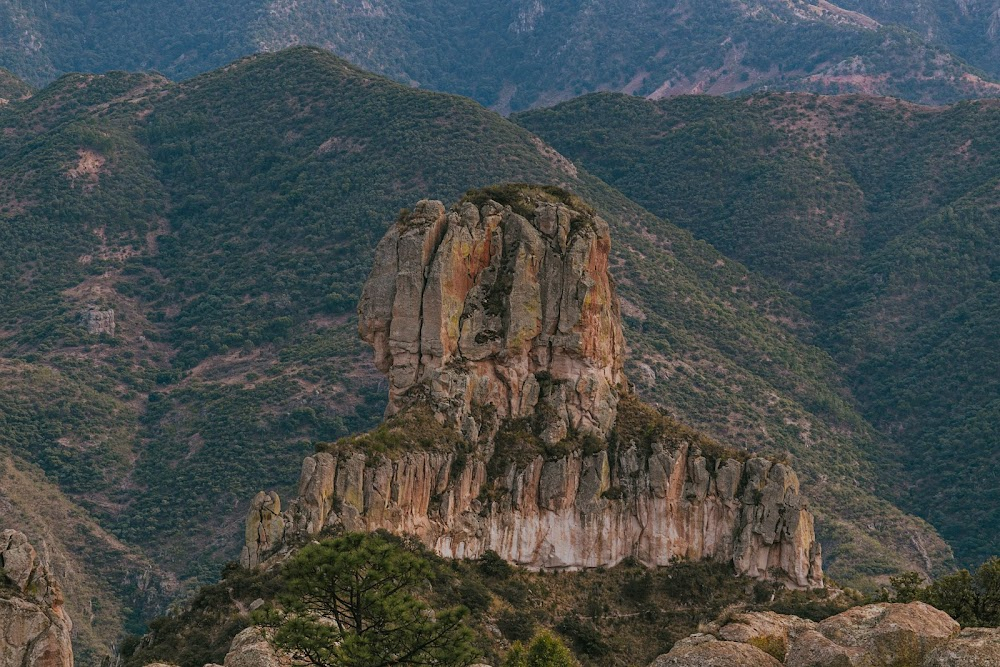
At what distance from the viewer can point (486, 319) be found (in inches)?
3238

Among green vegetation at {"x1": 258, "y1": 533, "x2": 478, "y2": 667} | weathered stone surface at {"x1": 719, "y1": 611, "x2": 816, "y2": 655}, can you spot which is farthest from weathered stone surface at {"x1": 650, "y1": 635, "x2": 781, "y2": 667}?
green vegetation at {"x1": 258, "y1": 533, "x2": 478, "y2": 667}

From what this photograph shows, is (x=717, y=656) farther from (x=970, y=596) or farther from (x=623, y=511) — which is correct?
(x=623, y=511)

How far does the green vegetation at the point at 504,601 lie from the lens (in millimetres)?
54062

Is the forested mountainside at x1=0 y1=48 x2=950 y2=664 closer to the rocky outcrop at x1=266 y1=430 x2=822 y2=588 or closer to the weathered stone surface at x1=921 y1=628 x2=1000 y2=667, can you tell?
the rocky outcrop at x1=266 y1=430 x2=822 y2=588

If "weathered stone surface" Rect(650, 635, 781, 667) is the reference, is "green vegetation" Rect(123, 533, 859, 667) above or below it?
above

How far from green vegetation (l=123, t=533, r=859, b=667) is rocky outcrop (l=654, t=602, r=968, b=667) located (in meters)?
7.77

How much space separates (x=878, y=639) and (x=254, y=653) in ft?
60.8

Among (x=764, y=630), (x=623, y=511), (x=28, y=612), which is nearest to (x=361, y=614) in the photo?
(x=28, y=612)

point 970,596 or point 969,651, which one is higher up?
point 970,596

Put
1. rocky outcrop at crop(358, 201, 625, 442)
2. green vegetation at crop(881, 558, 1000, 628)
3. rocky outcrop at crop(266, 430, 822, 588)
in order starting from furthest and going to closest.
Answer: rocky outcrop at crop(358, 201, 625, 442) → rocky outcrop at crop(266, 430, 822, 588) → green vegetation at crop(881, 558, 1000, 628)

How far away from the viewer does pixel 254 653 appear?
56.0m

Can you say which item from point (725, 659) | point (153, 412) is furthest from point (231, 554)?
point (725, 659)

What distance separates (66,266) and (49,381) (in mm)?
29940

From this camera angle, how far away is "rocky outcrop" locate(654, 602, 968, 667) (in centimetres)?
5050
